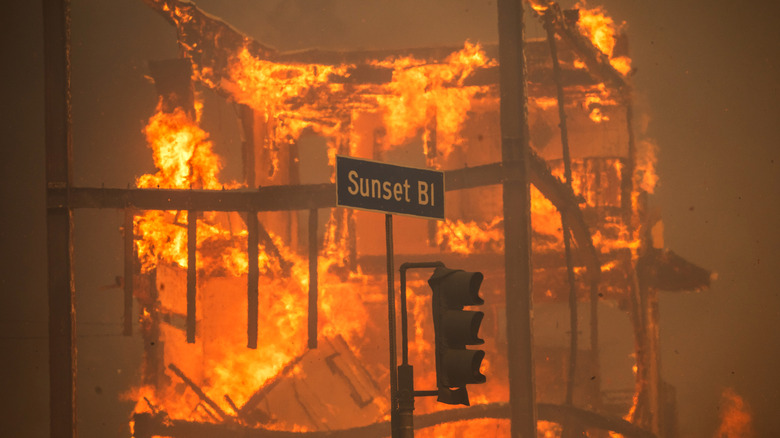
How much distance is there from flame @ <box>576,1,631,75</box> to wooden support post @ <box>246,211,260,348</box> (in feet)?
16.1

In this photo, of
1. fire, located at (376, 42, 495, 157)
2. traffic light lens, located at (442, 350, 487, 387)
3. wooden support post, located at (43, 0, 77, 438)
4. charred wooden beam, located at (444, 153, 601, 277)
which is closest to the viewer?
traffic light lens, located at (442, 350, 487, 387)

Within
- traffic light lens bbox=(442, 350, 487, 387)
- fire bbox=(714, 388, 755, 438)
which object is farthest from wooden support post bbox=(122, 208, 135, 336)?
fire bbox=(714, 388, 755, 438)

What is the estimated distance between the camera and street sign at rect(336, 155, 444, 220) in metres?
3.53

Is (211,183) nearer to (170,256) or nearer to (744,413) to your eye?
(170,256)

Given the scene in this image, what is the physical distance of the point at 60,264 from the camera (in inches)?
294

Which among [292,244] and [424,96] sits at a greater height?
[424,96]

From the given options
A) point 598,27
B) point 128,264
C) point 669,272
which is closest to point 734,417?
point 669,272

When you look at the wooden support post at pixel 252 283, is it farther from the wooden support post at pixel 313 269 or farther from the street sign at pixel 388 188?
the street sign at pixel 388 188

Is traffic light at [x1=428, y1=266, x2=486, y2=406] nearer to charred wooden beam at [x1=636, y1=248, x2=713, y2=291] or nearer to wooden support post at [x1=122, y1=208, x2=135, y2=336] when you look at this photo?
wooden support post at [x1=122, y1=208, x2=135, y2=336]

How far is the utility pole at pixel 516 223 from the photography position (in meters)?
7.08

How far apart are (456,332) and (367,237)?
6020 millimetres

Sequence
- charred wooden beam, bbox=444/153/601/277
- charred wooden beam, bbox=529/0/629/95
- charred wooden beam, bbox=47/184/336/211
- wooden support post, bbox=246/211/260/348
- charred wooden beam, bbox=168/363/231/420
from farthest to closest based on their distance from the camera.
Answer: charred wooden beam, bbox=529/0/629/95
charred wooden beam, bbox=168/363/231/420
wooden support post, bbox=246/211/260/348
charred wooden beam, bbox=47/184/336/211
charred wooden beam, bbox=444/153/601/277

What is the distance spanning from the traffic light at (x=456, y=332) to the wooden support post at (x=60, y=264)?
536cm

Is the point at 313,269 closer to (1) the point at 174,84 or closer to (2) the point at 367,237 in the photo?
(2) the point at 367,237
